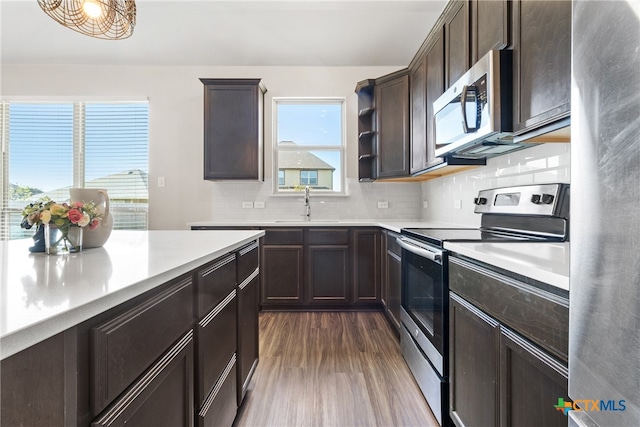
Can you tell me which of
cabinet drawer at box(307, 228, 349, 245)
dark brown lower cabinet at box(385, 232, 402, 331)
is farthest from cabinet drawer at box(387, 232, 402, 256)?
cabinet drawer at box(307, 228, 349, 245)

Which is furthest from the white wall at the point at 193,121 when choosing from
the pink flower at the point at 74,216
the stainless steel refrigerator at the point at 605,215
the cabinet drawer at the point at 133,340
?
the stainless steel refrigerator at the point at 605,215

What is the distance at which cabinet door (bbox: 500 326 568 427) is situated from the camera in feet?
2.56

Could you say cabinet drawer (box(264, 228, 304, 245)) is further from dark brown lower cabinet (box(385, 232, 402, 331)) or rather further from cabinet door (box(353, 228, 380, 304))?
dark brown lower cabinet (box(385, 232, 402, 331))

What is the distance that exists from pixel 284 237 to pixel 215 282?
1.92 metres

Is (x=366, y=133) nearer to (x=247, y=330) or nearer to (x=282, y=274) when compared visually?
(x=282, y=274)

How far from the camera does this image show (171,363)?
84 centimetres

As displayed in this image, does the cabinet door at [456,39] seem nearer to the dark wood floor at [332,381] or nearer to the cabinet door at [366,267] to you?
the cabinet door at [366,267]

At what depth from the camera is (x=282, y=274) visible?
3.09m

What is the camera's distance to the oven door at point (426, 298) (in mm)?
1472

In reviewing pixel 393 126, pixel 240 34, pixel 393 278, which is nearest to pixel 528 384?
pixel 393 278

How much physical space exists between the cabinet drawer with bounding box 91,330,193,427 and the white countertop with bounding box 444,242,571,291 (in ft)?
3.33

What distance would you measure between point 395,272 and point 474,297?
133 centimetres

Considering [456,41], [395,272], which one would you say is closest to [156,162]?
[395,272]

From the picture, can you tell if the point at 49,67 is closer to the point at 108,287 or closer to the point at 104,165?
the point at 104,165
